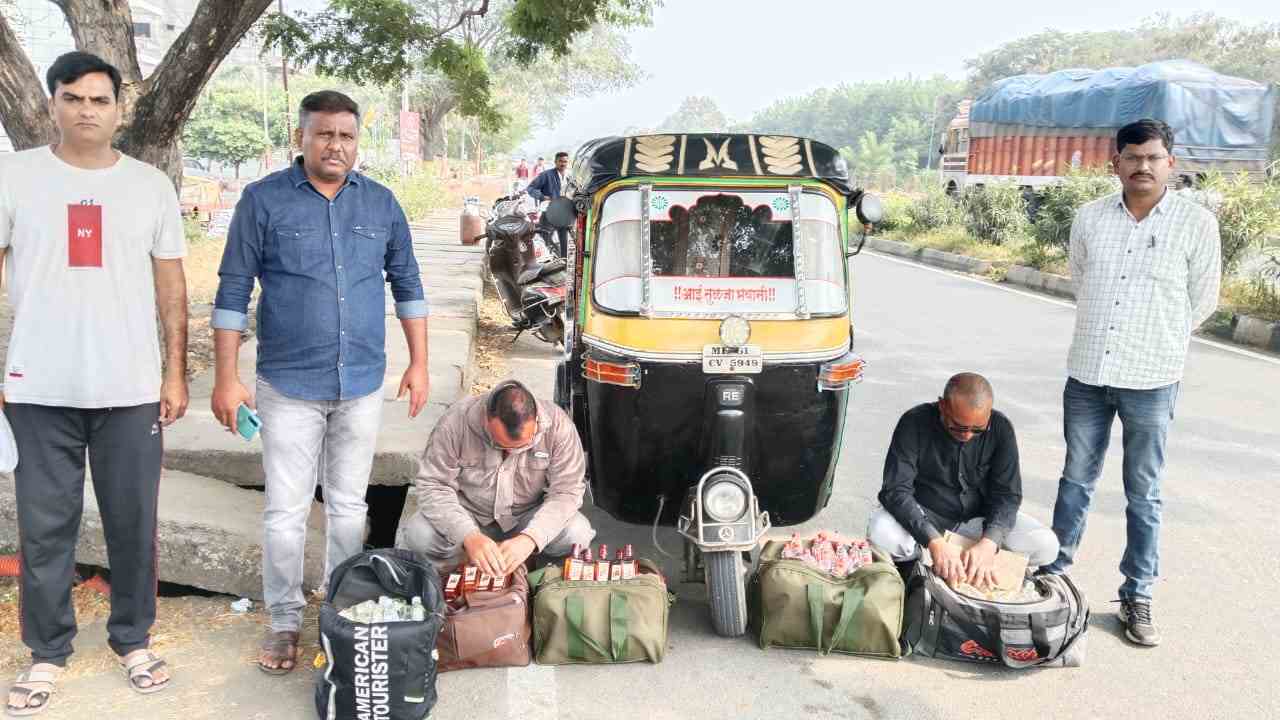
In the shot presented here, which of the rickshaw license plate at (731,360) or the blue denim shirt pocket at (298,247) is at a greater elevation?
the blue denim shirt pocket at (298,247)

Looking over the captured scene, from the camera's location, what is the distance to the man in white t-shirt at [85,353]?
337cm

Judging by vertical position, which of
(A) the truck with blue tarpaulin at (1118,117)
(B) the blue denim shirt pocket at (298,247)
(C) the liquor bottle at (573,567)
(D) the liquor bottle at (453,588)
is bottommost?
(D) the liquor bottle at (453,588)

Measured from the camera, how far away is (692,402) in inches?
179

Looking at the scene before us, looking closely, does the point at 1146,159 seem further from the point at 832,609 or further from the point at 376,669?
the point at 376,669

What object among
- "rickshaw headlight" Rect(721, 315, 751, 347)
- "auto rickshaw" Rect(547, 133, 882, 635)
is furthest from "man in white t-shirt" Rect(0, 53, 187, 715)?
"rickshaw headlight" Rect(721, 315, 751, 347)

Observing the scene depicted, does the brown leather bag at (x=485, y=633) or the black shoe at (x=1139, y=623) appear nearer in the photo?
the brown leather bag at (x=485, y=633)

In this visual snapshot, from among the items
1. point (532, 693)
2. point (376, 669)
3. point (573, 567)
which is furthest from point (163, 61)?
point (532, 693)

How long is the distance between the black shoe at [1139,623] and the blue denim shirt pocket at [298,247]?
11.3 ft

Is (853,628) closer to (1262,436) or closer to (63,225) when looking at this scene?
(63,225)

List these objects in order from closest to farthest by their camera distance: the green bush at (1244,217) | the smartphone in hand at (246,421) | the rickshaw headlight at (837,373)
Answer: the smartphone in hand at (246,421), the rickshaw headlight at (837,373), the green bush at (1244,217)

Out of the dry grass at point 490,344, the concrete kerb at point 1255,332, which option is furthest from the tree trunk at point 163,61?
the concrete kerb at point 1255,332

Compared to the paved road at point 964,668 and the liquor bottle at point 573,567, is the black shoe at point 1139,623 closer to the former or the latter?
the paved road at point 964,668

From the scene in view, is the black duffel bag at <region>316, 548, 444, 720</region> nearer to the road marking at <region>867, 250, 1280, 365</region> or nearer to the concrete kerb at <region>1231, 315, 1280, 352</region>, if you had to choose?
the road marking at <region>867, 250, 1280, 365</region>

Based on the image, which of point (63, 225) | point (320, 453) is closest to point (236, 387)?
point (320, 453)
